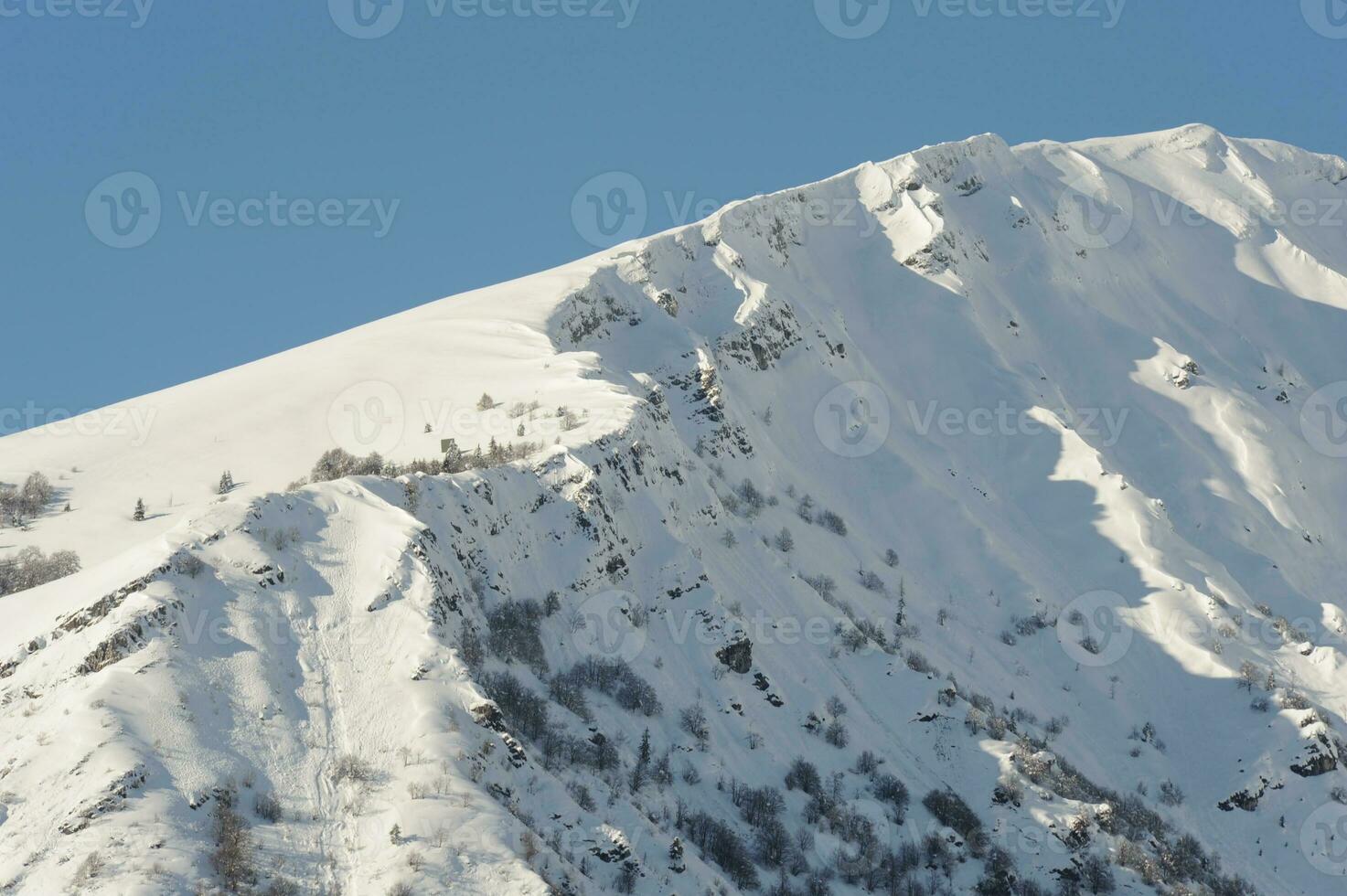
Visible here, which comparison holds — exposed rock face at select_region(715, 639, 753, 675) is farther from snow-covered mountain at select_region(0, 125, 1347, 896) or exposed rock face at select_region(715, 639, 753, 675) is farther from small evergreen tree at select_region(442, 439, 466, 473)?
small evergreen tree at select_region(442, 439, 466, 473)

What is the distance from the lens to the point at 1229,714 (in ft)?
153

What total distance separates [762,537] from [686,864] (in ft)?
70.4

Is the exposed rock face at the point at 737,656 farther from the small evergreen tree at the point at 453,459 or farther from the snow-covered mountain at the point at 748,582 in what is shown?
the small evergreen tree at the point at 453,459

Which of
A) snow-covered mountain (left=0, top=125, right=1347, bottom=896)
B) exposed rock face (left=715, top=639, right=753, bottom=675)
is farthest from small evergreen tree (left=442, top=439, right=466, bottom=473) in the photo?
exposed rock face (left=715, top=639, right=753, bottom=675)

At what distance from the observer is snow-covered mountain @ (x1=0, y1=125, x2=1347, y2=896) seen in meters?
23.5

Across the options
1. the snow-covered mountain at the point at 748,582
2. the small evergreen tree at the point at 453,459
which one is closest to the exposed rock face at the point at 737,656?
the snow-covered mountain at the point at 748,582

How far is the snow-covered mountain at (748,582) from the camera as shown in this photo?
77.0 feet

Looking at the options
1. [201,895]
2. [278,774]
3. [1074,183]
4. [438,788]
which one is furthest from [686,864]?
[1074,183]

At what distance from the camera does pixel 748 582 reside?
42969mm

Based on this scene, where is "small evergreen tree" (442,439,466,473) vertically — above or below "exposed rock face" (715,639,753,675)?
above

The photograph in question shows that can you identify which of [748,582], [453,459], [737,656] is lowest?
[737,656]

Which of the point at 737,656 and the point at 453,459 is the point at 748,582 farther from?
the point at 453,459

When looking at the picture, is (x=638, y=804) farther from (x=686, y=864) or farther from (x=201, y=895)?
(x=201, y=895)

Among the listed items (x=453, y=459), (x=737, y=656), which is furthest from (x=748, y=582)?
(x=453, y=459)
